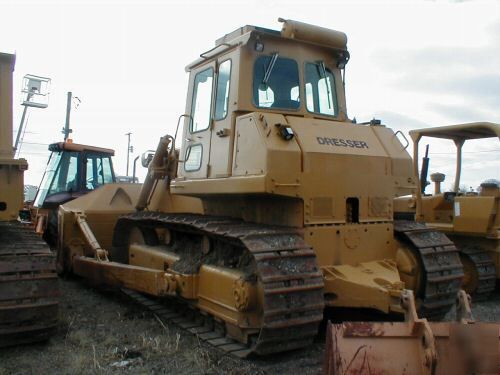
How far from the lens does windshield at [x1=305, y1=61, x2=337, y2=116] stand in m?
6.20

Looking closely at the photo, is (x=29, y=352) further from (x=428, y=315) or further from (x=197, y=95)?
(x=428, y=315)

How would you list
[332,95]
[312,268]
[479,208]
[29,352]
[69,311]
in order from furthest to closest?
Answer: [479,208], [69,311], [332,95], [29,352], [312,268]

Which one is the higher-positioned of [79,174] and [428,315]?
[79,174]

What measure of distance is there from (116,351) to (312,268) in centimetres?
212

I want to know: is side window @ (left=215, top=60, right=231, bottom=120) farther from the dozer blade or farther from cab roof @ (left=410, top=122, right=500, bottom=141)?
cab roof @ (left=410, top=122, right=500, bottom=141)

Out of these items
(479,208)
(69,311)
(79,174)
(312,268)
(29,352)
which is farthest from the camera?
Answer: (79,174)

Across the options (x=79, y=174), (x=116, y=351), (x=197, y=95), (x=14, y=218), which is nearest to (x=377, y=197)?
(x=197, y=95)

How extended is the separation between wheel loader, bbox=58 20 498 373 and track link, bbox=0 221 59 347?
1.27 metres

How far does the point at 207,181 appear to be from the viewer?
5957 millimetres

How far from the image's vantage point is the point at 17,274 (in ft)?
16.8

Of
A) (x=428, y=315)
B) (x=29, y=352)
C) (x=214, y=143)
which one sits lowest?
(x=29, y=352)

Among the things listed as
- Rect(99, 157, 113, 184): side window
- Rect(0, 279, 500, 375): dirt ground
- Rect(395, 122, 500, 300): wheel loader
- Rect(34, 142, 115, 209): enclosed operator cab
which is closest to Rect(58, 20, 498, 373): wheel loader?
Rect(0, 279, 500, 375): dirt ground

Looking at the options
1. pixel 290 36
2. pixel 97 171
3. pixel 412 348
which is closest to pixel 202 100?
pixel 290 36

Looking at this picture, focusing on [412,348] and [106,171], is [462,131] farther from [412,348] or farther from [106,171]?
[106,171]
